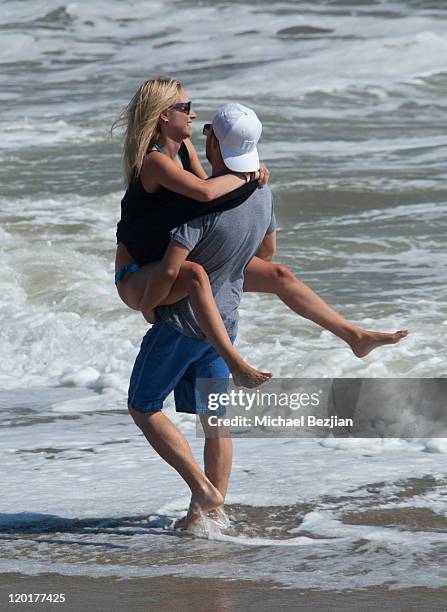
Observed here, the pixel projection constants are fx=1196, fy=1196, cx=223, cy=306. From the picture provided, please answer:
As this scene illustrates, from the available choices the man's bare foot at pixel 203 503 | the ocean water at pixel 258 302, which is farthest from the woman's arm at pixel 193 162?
the ocean water at pixel 258 302

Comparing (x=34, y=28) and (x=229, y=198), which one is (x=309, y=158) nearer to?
(x=229, y=198)

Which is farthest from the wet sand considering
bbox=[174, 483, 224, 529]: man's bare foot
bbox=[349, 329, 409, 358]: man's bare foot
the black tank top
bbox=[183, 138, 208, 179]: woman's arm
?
bbox=[183, 138, 208, 179]: woman's arm

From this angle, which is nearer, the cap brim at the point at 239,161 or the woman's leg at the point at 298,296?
the cap brim at the point at 239,161

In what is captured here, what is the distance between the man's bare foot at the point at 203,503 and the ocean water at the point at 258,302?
86mm

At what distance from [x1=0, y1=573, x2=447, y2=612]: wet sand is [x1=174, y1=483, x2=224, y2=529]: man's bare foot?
0.47 meters

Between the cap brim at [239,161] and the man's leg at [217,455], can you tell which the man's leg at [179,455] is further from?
A: the cap brim at [239,161]

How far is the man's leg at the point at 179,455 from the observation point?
421 cm

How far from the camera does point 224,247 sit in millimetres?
4062

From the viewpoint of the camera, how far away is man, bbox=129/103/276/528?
404cm

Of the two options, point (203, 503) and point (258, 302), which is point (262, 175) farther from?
point (258, 302)

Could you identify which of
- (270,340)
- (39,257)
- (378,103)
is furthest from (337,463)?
(378,103)

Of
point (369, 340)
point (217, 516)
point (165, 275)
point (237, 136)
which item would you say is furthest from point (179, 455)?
point (237, 136)

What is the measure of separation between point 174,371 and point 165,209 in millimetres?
568

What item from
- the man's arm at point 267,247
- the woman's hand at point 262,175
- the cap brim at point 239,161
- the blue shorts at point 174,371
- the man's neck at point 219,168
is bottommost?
the blue shorts at point 174,371
